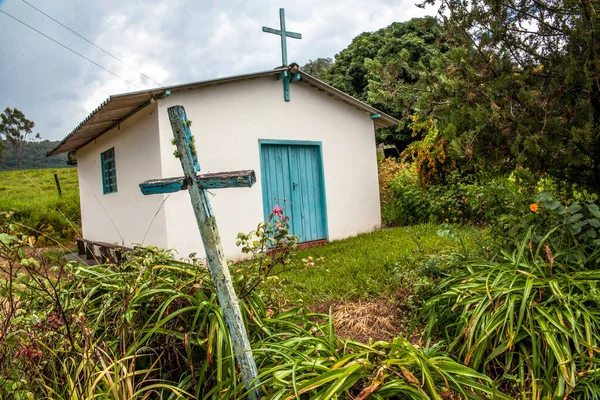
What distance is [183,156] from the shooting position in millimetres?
1881

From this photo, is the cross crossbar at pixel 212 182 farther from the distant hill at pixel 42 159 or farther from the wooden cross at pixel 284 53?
the distant hill at pixel 42 159

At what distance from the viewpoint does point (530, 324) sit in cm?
229

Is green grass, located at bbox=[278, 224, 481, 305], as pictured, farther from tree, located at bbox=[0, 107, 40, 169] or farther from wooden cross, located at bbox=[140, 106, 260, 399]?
tree, located at bbox=[0, 107, 40, 169]

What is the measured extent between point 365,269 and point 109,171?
690cm

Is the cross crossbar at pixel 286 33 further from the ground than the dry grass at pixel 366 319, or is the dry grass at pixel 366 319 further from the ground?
the cross crossbar at pixel 286 33

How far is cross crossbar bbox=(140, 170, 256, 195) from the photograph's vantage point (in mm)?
1741

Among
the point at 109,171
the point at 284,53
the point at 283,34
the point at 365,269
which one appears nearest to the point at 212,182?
the point at 365,269

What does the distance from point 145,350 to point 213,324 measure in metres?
0.41

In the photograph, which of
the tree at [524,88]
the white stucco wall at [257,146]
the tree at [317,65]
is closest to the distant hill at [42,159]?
the white stucco wall at [257,146]

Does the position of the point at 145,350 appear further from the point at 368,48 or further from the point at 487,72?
the point at 368,48

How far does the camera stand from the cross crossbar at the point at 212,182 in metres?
1.74

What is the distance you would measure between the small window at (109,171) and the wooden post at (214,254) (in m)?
7.47

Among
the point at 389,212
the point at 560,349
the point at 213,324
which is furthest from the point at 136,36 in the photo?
the point at 560,349

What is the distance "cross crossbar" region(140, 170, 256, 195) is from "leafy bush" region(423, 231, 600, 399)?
1669mm
